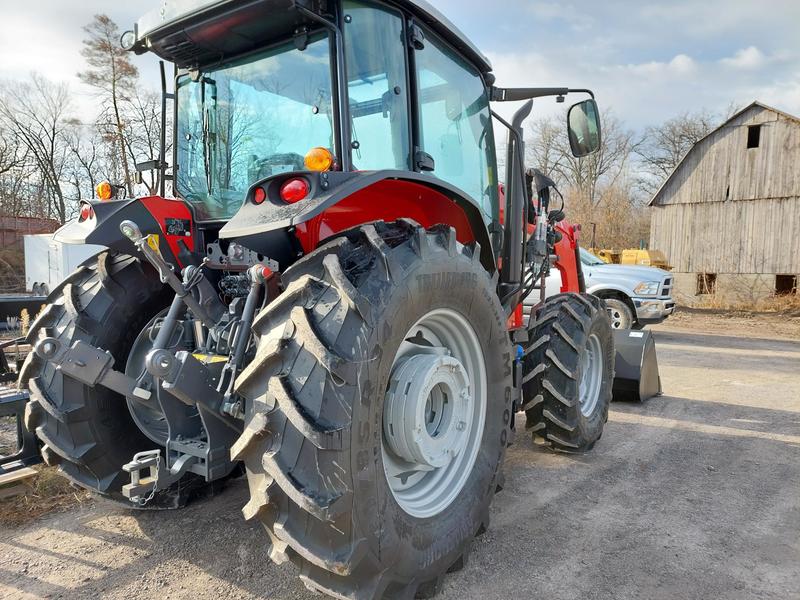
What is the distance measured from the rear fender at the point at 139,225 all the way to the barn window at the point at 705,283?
2109cm

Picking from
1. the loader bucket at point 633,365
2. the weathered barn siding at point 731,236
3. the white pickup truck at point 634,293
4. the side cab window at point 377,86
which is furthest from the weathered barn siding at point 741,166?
the side cab window at point 377,86

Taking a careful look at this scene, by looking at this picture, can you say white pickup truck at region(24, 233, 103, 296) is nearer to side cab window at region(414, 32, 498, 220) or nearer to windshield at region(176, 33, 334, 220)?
windshield at region(176, 33, 334, 220)

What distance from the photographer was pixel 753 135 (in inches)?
785

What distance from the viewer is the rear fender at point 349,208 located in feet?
6.55

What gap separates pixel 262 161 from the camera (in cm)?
278

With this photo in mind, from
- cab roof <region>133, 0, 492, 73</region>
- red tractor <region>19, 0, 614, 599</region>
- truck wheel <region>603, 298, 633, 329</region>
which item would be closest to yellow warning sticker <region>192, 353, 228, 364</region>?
red tractor <region>19, 0, 614, 599</region>

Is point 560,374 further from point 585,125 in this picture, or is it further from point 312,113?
point 312,113

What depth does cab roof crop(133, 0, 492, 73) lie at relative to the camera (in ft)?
8.00

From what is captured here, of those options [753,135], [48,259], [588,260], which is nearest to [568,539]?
[588,260]

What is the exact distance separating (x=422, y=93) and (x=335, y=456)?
6.68 feet

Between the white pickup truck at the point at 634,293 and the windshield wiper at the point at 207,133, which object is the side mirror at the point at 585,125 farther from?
the white pickup truck at the point at 634,293

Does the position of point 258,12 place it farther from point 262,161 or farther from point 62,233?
point 62,233

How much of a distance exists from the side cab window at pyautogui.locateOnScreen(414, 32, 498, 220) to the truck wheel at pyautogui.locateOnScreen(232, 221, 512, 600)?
35.1 inches

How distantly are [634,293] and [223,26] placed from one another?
33.5 feet
